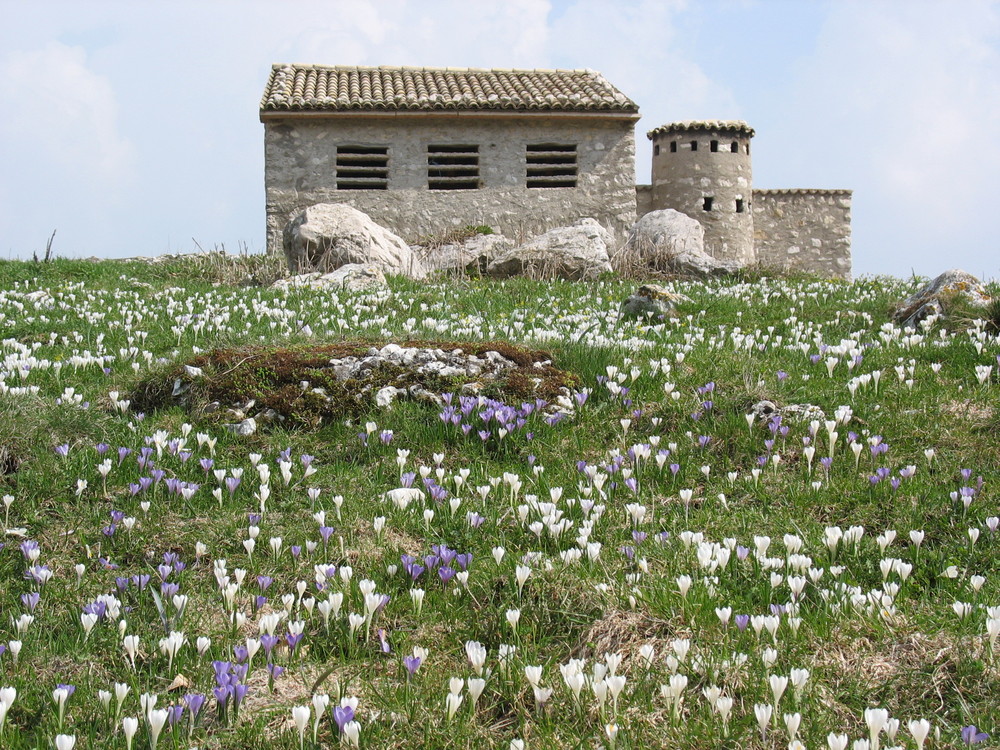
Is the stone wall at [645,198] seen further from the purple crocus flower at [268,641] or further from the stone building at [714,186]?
the purple crocus flower at [268,641]

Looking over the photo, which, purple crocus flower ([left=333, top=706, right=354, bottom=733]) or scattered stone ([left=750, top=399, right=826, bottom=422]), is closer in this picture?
purple crocus flower ([left=333, top=706, right=354, bottom=733])

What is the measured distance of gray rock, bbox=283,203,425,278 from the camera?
719 inches

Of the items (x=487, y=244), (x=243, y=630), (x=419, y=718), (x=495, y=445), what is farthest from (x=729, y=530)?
(x=487, y=244)

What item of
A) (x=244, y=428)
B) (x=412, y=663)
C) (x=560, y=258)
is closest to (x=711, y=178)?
(x=560, y=258)

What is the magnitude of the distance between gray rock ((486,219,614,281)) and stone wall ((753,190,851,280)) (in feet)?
53.0

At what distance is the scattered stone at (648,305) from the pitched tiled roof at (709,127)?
20796 millimetres

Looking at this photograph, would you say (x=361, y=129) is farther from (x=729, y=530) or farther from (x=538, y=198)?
(x=729, y=530)

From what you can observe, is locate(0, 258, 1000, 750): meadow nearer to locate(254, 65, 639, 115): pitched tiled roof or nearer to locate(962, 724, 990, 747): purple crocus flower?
locate(962, 724, 990, 747): purple crocus flower

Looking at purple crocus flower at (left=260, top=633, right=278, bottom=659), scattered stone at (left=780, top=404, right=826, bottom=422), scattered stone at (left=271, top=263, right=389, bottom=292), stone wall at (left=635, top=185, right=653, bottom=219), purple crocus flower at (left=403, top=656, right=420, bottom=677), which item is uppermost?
stone wall at (left=635, top=185, right=653, bottom=219)

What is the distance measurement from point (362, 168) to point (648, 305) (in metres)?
17.3

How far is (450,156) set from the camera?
26.5 meters

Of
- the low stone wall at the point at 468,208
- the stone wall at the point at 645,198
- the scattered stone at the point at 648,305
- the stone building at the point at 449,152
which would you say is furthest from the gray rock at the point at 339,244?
the stone wall at the point at 645,198

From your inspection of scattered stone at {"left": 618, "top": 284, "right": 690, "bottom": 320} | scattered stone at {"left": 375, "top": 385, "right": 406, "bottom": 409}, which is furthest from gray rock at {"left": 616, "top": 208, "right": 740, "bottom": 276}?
scattered stone at {"left": 375, "top": 385, "right": 406, "bottom": 409}

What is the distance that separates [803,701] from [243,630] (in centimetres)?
239
